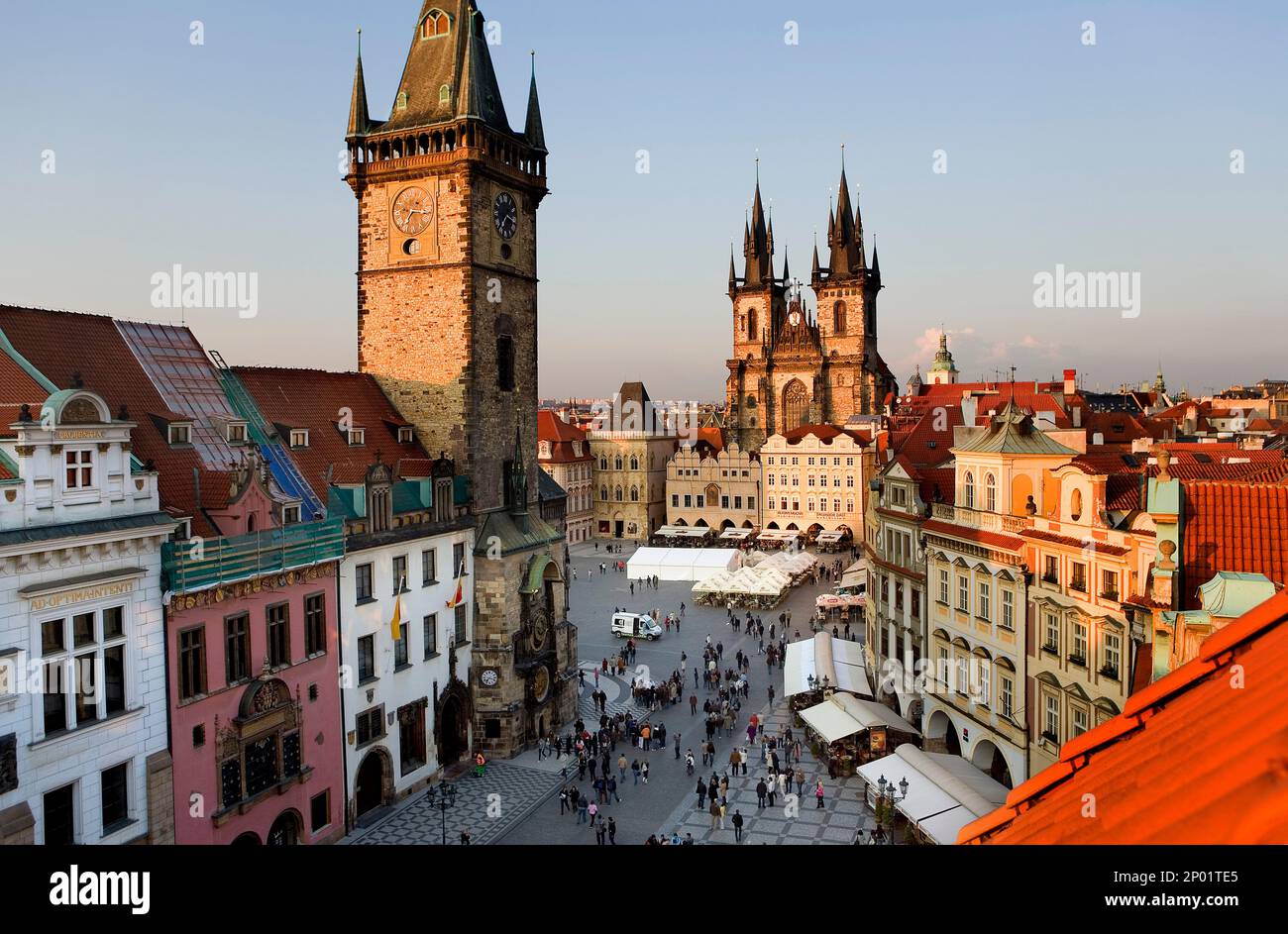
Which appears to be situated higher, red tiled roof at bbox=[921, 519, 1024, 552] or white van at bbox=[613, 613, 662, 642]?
red tiled roof at bbox=[921, 519, 1024, 552]

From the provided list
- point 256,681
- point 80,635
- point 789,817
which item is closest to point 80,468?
point 80,635

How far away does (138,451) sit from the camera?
25703 mm

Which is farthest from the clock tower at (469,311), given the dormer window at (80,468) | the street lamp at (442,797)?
the dormer window at (80,468)

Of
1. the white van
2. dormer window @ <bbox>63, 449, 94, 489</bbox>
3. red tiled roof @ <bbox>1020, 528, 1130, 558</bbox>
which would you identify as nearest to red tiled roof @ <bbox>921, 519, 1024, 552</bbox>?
red tiled roof @ <bbox>1020, 528, 1130, 558</bbox>

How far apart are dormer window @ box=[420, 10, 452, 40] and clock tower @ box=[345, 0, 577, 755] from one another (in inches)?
2.3

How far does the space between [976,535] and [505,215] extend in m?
22.7

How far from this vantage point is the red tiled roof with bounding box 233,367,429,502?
32531mm

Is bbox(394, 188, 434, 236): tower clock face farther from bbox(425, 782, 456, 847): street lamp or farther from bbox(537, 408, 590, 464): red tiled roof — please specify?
bbox(537, 408, 590, 464): red tiled roof

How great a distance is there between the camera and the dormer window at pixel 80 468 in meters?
20.9

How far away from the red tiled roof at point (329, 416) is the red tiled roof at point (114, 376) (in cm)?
464

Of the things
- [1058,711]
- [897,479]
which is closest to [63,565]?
[1058,711]

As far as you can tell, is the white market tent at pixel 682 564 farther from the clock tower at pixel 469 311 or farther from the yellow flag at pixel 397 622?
the yellow flag at pixel 397 622
